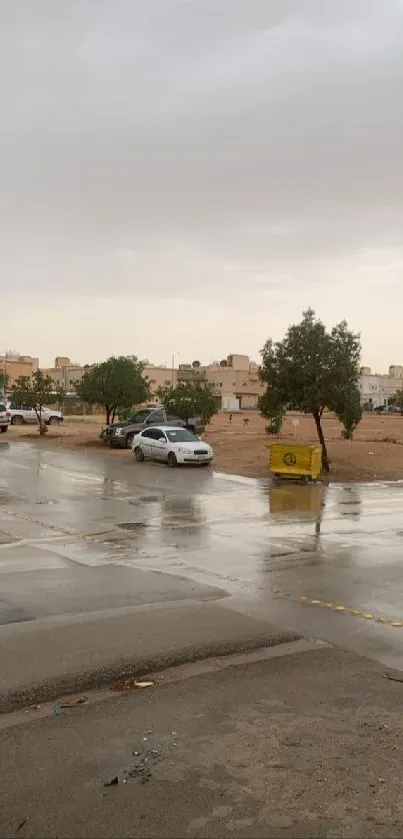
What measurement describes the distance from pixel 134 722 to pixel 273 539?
8.65 m

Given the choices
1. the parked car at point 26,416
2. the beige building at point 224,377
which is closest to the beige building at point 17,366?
the beige building at point 224,377

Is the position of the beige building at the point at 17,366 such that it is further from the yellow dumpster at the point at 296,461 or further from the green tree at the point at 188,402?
the yellow dumpster at the point at 296,461

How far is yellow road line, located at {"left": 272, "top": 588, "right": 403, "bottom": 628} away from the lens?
7988 mm

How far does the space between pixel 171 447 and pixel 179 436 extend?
1045 mm

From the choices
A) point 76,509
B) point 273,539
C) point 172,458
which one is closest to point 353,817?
point 273,539

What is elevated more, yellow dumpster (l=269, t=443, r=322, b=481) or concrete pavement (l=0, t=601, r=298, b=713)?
yellow dumpster (l=269, t=443, r=322, b=481)

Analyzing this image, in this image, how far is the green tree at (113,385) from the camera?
134 feet

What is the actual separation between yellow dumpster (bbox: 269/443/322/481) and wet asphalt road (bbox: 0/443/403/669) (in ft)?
5.63

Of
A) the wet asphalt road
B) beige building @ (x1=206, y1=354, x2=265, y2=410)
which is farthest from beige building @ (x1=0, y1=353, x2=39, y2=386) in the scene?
the wet asphalt road

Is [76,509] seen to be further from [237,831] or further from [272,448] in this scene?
[237,831]

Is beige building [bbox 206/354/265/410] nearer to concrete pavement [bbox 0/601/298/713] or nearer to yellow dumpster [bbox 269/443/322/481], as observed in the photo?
yellow dumpster [bbox 269/443/322/481]

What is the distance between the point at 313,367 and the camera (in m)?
25.6

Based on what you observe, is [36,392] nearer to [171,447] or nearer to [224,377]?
[171,447]

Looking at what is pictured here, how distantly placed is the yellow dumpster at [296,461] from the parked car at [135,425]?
12.3 metres
